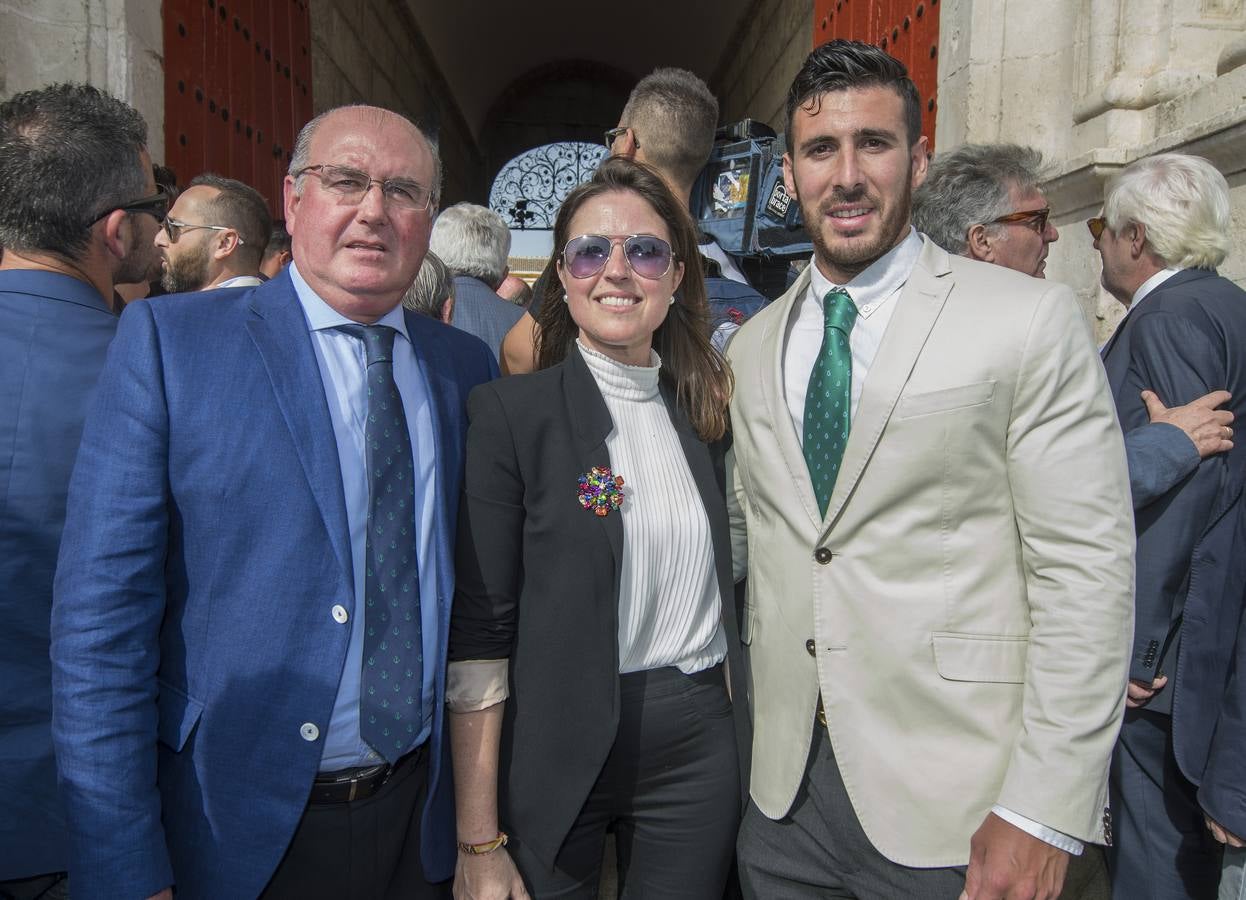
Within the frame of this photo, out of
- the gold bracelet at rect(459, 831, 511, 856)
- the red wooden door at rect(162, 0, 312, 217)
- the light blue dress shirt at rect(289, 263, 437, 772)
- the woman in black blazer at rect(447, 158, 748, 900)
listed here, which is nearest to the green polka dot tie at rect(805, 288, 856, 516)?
the woman in black blazer at rect(447, 158, 748, 900)

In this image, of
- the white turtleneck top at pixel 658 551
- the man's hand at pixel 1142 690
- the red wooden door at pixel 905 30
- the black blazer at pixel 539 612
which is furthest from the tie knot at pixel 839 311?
the red wooden door at pixel 905 30

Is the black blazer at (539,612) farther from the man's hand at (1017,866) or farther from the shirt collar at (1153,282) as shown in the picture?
the shirt collar at (1153,282)

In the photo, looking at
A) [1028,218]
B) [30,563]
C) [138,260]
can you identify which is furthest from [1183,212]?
[30,563]

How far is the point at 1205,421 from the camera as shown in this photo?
7.47 ft

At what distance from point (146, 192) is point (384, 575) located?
1.17m

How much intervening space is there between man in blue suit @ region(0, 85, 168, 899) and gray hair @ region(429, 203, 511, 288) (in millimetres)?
1983

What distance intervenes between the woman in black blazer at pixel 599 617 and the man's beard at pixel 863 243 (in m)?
0.36

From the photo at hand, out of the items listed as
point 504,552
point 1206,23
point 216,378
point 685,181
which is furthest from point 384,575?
point 1206,23

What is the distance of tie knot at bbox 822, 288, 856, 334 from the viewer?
1805mm

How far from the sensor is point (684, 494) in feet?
6.32

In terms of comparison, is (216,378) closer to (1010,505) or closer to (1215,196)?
(1010,505)

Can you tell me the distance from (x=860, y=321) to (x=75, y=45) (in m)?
4.14

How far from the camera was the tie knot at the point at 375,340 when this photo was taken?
1.76 meters

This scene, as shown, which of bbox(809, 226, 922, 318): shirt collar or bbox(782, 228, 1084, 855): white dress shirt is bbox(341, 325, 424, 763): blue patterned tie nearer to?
bbox(782, 228, 1084, 855): white dress shirt
